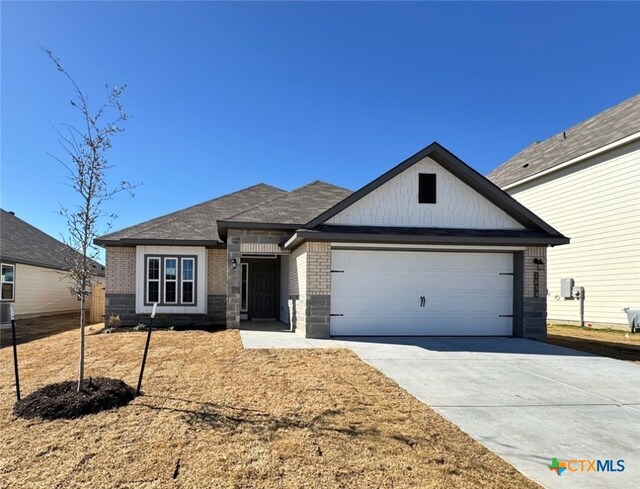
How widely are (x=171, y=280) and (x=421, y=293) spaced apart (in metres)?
8.46

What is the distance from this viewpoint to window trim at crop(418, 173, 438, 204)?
467 inches

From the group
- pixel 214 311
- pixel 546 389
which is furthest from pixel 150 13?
pixel 546 389

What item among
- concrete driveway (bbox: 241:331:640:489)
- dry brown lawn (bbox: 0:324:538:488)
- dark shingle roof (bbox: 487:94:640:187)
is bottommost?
concrete driveway (bbox: 241:331:640:489)

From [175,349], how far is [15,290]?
11949 millimetres

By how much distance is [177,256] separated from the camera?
14.9 meters

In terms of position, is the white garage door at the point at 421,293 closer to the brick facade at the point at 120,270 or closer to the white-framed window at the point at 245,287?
the white-framed window at the point at 245,287

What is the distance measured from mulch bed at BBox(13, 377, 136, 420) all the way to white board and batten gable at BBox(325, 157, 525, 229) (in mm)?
7000

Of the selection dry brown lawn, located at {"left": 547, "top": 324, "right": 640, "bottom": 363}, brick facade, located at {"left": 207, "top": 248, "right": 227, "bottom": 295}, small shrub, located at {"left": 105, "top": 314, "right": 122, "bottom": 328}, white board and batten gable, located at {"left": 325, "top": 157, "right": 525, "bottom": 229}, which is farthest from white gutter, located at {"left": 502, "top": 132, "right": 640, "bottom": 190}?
small shrub, located at {"left": 105, "top": 314, "right": 122, "bottom": 328}

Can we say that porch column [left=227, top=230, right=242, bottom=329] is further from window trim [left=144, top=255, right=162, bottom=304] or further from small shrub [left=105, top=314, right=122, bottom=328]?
small shrub [left=105, top=314, right=122, bottom=328]

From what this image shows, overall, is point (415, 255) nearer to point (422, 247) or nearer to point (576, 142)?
point (422, 247)

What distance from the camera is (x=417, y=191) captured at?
1184cm

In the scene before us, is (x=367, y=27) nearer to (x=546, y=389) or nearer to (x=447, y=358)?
(x=447, y=358)

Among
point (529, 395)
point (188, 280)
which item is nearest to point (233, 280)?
point (188, 280)

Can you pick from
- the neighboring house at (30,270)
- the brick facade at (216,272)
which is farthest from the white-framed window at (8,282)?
the brick facade at (216,272)
